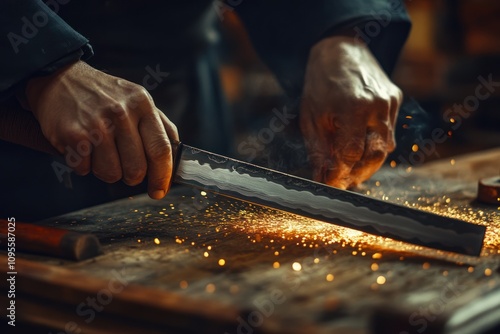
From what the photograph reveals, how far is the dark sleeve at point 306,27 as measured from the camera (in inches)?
54.9

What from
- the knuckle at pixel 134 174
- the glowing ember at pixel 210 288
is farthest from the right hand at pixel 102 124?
the glowing ember at pixel 210 288

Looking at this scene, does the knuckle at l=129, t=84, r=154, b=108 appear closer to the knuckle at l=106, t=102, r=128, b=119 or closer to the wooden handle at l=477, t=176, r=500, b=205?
the knuckle at l=106, t=102, r=128, b=119

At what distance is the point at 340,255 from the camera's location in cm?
88

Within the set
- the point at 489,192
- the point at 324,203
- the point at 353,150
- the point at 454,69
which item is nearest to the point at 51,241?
the point at 324,203

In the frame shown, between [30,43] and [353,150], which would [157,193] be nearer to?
[30,43]

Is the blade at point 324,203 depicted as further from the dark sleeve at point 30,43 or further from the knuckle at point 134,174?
the dark sleeve at point 30,43

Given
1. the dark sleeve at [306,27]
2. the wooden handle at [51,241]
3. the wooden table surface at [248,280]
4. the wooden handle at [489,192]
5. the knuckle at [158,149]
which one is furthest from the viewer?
the dark sleeve at [306,27]

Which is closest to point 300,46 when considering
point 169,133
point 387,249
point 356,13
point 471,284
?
point 356,13

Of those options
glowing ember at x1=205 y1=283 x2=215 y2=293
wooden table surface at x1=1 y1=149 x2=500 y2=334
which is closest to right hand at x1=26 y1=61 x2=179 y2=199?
wooden table surface at x1=1 y1=149 x2=500 y2=334

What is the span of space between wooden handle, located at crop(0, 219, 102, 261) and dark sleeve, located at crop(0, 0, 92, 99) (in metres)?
0.22

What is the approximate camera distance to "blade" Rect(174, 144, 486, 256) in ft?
2.95

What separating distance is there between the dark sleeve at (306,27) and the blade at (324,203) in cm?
55

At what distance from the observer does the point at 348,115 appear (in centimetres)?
125

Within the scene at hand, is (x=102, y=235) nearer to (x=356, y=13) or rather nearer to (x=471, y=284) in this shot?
(x=471, y=284)
